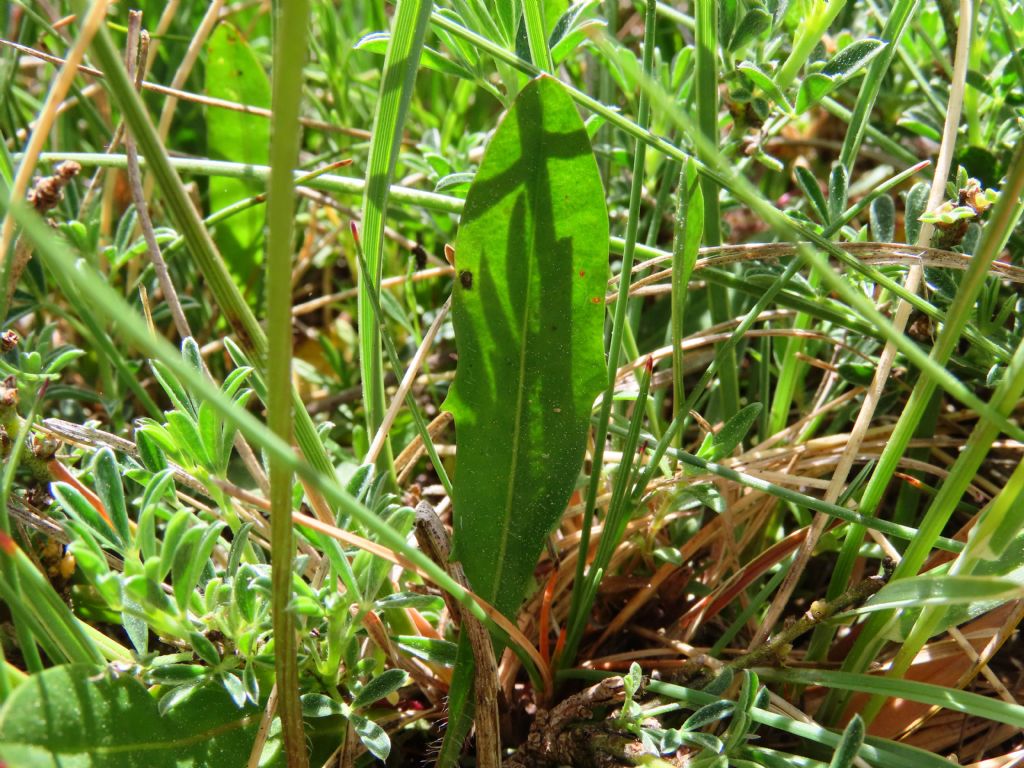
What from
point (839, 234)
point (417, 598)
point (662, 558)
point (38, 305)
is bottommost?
point (662, 558)

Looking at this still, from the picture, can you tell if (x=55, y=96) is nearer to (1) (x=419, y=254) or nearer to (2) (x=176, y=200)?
(2) (x=176, y=200)

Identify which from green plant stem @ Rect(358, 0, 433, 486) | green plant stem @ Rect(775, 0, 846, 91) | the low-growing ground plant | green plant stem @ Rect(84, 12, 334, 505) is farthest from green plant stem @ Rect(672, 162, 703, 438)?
green plant stem @ Rect(84, 12, 334, 505)

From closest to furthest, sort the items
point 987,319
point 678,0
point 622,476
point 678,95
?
point 622,476 → point 987,319 → point 678,95 → point 678,0

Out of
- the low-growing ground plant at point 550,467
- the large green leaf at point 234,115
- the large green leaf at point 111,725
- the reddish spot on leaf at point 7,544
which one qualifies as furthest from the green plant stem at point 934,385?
the large green leaf at point 234,115

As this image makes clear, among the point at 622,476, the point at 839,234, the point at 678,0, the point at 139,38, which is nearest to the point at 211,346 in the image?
the point at 139,38

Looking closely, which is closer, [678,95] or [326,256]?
[678,95]

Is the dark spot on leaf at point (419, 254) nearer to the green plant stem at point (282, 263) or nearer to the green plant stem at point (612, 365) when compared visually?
the green plant stem at point (612, 365)

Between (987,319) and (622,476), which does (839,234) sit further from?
(622,476)
